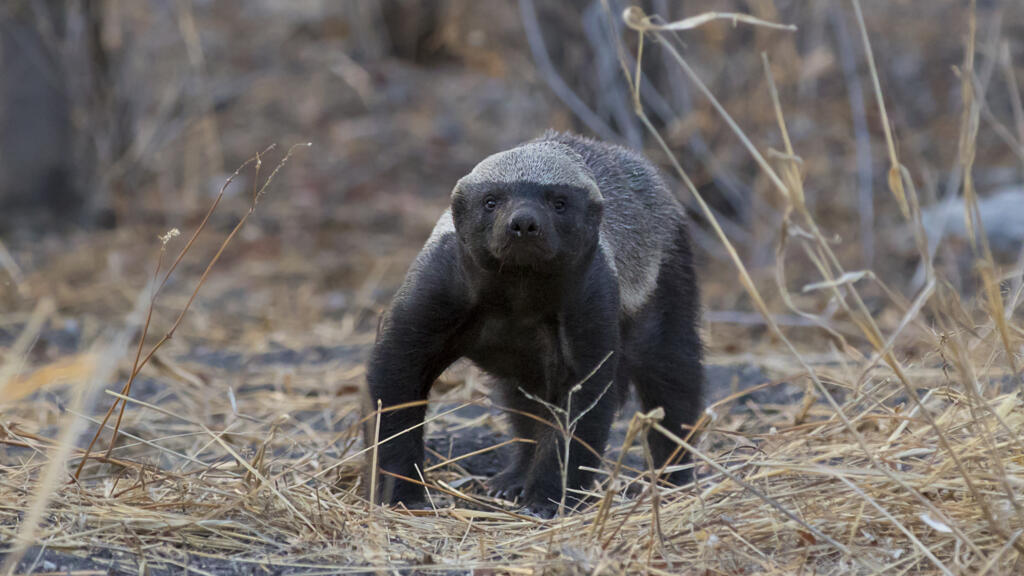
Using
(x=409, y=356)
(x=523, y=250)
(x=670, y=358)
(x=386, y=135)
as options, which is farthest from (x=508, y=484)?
(x=386, y=135)

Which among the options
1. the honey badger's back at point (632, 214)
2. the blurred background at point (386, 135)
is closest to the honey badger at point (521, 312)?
the honey badger's back at point (632, 214)

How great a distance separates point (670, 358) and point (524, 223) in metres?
1.55

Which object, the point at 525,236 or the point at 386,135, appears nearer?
the point at 525,236

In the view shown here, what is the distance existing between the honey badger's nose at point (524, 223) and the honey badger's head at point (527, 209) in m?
0.01

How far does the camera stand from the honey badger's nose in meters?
3.42

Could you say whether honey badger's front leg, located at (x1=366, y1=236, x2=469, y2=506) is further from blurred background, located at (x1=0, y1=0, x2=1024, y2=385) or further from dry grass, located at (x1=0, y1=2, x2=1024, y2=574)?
blurred background, located at (x1=0, y1=0, x2=1024, y2=385)

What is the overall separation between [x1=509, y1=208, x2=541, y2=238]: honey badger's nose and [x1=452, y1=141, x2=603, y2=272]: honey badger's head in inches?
0.6

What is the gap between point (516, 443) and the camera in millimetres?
4473

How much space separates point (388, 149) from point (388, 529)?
8.73 meters

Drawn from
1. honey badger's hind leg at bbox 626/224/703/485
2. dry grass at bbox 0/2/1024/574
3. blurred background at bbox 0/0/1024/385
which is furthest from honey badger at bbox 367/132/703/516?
blurred background at bbox 0/0/1024/385

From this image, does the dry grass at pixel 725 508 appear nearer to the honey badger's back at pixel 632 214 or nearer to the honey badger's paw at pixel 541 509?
the honey badger's paw at pixel 541 509

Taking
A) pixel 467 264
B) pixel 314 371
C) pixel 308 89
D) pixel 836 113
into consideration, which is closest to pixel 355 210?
pixel 308 89

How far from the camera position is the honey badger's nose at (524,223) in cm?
342

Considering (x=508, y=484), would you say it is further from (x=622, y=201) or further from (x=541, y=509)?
(x=622, y=201)
